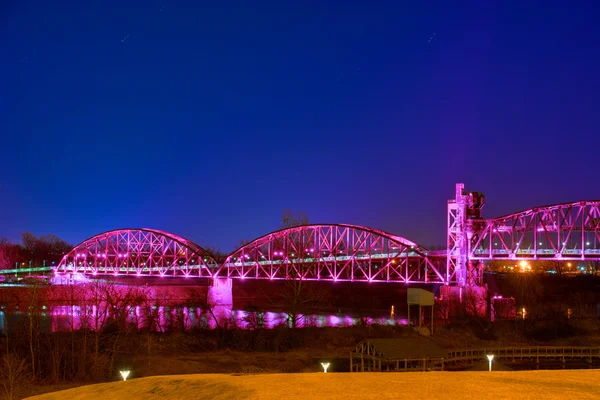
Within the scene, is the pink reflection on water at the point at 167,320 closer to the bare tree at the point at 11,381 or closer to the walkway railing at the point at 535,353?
the bare tree at the point at 11,381

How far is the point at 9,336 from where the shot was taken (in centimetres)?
4438

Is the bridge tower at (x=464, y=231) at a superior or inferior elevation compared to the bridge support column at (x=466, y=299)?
superior

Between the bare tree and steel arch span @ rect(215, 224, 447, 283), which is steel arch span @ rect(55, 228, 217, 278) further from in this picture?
the bare tree

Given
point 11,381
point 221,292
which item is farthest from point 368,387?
point 221,292

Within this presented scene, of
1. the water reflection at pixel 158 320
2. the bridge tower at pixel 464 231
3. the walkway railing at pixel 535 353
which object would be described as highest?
the bridge tower at pixel 464 231

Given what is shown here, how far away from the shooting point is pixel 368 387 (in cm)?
2045

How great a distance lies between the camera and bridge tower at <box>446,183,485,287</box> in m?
83.6

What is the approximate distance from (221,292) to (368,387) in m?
94.2

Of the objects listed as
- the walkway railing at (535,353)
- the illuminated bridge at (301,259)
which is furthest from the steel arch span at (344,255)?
the walkway railing at (535,353)

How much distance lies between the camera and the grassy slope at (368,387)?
18.9 m

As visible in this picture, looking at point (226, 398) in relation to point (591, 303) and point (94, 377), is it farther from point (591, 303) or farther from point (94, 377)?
point (591, 303)

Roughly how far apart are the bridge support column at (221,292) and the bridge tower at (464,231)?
42.9 m

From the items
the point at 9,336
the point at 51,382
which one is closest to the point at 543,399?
the point at 51,382

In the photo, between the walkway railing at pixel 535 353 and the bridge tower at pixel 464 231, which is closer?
the walkway railing at pixel 535 353
